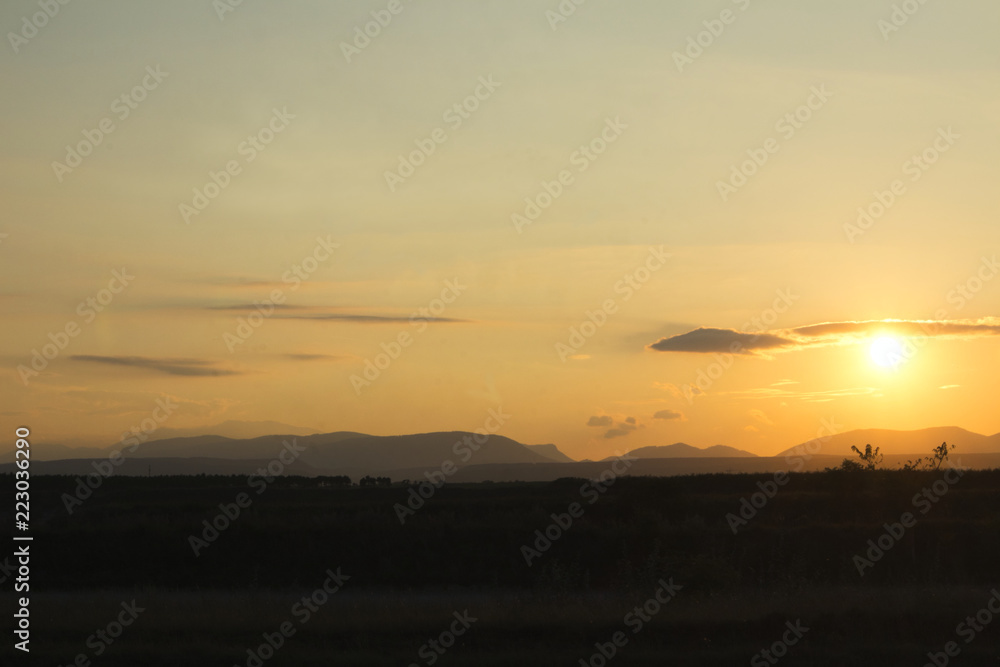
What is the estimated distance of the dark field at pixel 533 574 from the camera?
17672 millimetres

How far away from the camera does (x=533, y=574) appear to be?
109 ft

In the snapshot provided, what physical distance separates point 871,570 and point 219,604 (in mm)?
20848

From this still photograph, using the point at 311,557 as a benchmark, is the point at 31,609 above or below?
below

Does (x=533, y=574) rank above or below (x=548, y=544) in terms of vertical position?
below

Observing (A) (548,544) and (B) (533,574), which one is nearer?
(B) (533,574)

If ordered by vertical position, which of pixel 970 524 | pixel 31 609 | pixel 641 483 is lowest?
pixel 31 609

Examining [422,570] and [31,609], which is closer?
[31,609]

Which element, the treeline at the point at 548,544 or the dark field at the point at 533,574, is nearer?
the dark field at the point at 533,574

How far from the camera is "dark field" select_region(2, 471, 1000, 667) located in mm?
17672

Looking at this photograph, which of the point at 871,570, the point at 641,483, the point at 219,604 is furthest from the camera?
the point at 641,483

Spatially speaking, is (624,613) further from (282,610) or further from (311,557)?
(311,557)

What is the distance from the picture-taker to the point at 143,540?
36.3 m

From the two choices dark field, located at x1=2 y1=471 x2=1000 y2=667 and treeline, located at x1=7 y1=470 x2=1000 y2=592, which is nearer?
dark field, located at x1=2 y1=471 x2=1000 y2=667

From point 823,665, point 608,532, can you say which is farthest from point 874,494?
point 823,665
